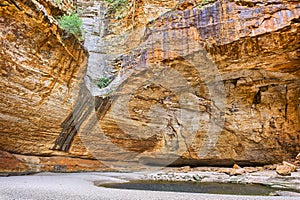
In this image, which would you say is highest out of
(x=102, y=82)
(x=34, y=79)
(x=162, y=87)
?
(x=102, y=82)

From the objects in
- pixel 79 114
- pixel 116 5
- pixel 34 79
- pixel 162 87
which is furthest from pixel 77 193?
pixel 116 5

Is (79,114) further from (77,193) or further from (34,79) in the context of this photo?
(77,193)

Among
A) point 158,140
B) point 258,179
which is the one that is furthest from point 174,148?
point 258,179

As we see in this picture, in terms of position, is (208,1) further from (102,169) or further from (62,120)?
(102,169)

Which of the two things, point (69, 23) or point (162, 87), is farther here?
point (162, 87)

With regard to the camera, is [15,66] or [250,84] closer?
[15,66]

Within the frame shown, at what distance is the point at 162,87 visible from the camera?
7816mm

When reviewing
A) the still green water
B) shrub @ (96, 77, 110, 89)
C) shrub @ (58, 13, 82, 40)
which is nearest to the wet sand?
the still green water

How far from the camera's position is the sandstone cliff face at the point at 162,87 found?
531 cm

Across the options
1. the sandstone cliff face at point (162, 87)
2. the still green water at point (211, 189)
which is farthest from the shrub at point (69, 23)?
the still green water at point (211, 189)

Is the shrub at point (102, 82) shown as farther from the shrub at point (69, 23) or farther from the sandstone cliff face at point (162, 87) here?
the shrub at point (69, 23)

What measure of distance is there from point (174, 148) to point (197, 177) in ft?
8.12

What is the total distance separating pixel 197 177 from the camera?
6.54 meters

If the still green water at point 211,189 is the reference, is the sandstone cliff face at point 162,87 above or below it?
above
